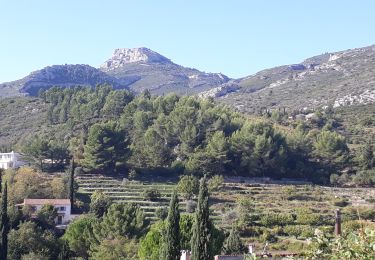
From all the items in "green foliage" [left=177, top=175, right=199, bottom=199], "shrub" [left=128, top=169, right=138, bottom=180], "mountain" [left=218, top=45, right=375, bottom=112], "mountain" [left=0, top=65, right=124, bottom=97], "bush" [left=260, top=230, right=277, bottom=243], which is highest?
"mountain" [left=0, top=65, right=124, bottom=97]

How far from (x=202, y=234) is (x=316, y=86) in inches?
4170

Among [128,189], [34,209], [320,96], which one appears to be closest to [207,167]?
[128,189]

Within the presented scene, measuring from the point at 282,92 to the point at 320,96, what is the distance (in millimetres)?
16381

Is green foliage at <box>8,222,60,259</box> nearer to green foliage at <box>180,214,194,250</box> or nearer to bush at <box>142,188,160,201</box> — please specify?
green foliage at <box>180,214,194,250</box>

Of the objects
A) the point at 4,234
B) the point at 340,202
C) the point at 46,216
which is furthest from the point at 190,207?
the point at 4,234

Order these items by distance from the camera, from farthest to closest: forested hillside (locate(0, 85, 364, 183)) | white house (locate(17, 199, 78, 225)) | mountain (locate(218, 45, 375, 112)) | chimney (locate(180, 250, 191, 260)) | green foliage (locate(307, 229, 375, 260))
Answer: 1. mountain (locate(218, 45, 375, 112))
2. forested hillside (locate(0, 85, 364, 183))
3. white house (locate(17, 199, 78, 225))
4. chimney (locate(180, 250, 191, 260))
5. green foliage (locate(307, 229, 375, 260))

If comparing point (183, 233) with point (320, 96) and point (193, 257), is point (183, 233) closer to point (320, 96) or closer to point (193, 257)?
point (193, 257)

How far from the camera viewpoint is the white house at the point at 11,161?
65.6 meters

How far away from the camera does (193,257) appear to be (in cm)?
2794

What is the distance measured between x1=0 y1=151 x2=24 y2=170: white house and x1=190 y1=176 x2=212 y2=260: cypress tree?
4101 cm

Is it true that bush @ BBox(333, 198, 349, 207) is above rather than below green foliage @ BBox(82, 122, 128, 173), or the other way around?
below

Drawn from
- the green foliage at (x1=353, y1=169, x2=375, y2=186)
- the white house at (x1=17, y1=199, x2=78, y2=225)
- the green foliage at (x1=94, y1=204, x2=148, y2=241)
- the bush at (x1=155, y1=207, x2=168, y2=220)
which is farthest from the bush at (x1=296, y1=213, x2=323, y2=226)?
the white house at (x1=17, y1=199, x2=78, y2=225)

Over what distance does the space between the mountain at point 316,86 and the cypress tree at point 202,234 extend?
81.4m

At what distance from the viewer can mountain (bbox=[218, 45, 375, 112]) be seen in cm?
11181
